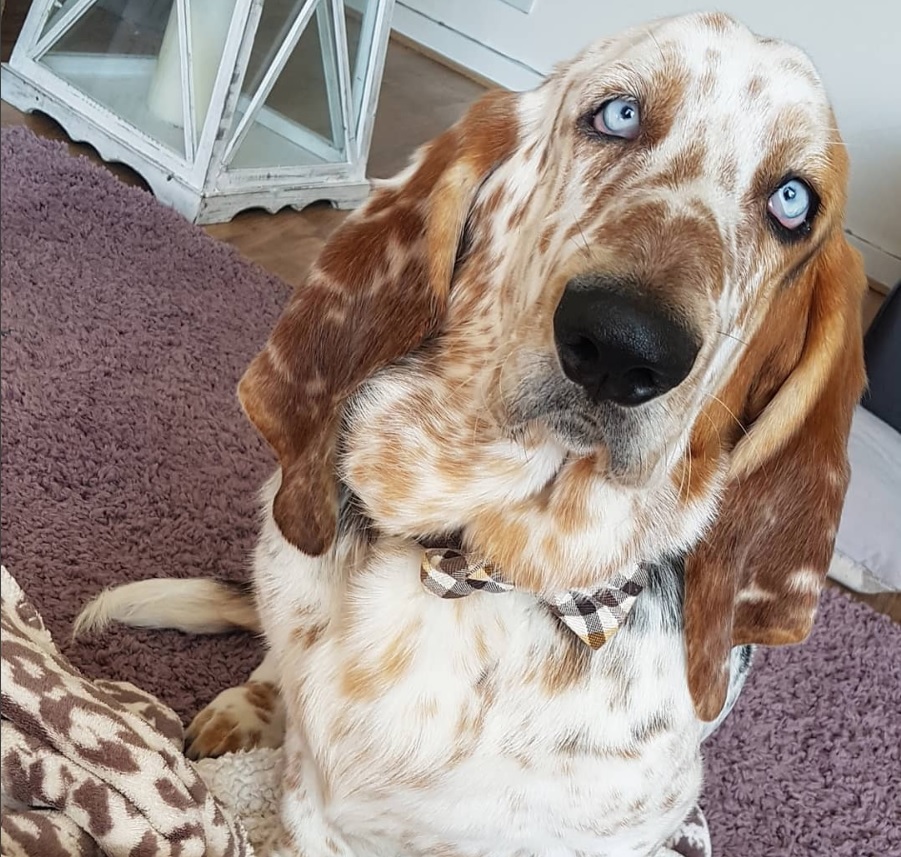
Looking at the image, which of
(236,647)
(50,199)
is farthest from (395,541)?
(50,199)

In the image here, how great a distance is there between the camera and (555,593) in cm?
154

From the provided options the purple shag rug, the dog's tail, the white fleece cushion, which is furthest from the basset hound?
the white fleece cushion

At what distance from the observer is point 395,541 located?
160cm

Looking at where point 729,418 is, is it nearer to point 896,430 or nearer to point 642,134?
point 642,134

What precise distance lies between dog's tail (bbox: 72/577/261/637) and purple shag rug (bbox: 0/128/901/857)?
0.05 meters

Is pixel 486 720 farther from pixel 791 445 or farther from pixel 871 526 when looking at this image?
pixel 871 526

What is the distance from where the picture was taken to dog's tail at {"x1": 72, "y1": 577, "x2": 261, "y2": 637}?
2166 millimetres

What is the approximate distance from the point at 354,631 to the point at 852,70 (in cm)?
457

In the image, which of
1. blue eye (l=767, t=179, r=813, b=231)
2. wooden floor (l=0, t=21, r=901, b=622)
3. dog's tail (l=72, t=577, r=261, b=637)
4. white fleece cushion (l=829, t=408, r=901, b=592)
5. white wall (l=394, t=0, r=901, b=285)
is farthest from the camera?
white wall (l=394, t=0, r=901, b=285)

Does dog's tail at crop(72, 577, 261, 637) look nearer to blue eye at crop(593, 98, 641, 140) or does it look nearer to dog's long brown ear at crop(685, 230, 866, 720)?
dog's long brown ear at crop(685, 230, 866, 720)

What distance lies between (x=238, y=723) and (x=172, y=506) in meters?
0.71

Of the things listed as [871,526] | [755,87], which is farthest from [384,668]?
[871,526]

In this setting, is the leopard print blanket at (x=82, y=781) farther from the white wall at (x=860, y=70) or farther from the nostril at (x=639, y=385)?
the white wall at (x=860, y=70)

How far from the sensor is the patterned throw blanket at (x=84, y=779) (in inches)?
57.6
